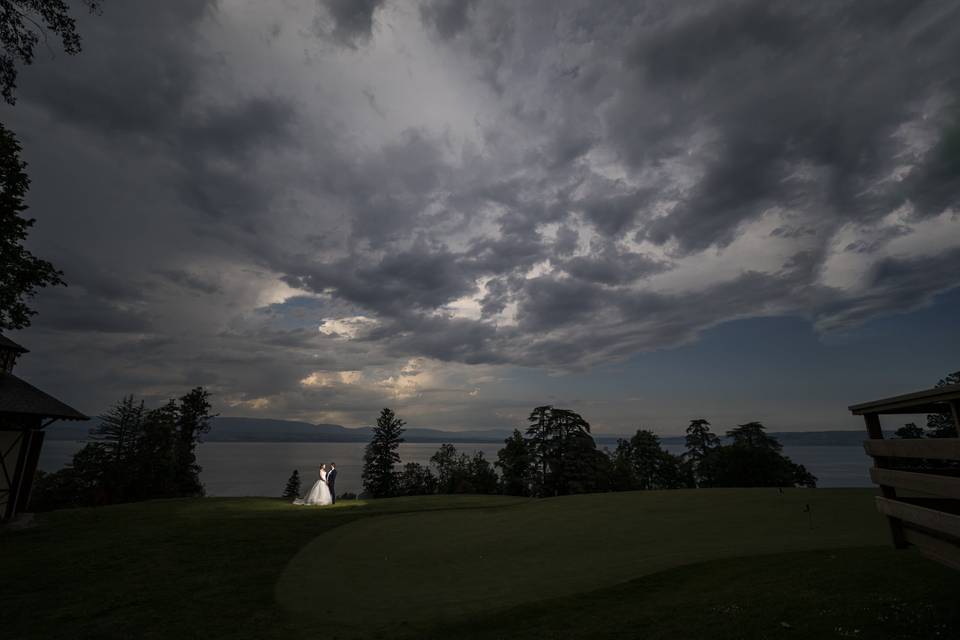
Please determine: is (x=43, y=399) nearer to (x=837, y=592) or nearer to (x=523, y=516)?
(x=523, y=516)

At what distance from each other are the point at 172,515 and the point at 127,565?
11.3 m

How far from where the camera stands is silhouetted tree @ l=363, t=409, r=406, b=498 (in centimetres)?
6931

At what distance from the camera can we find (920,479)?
5352mm

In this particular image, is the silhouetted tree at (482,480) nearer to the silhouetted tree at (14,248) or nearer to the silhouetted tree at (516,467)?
the silhouetted tree at (516,467)

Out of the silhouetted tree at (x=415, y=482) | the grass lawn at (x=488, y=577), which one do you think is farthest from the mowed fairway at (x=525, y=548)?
the silhouetted tree at (x=415, y=482)

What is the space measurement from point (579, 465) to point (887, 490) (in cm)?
5479

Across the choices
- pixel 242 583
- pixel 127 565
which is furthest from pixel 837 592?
pixel 127 565

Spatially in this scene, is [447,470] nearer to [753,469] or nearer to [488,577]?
[753,469]

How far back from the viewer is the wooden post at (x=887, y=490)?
634cm

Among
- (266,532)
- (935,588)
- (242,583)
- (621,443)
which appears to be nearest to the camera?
(935,588)

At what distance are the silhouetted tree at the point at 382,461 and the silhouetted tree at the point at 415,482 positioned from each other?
10.0 feet

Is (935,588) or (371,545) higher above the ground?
(935,588)

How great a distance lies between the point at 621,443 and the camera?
248 feet

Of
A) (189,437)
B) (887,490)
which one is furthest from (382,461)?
(887,490)
